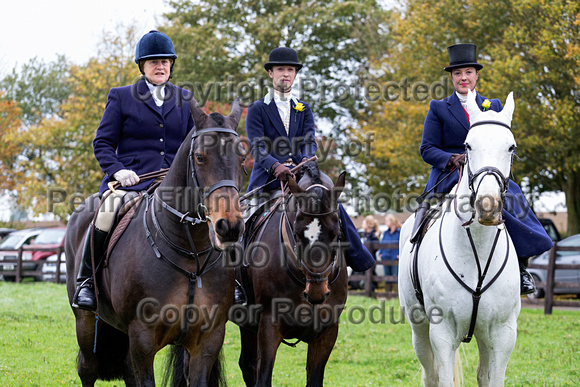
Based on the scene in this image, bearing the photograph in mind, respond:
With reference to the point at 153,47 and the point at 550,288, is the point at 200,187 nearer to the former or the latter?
the point at 153,47

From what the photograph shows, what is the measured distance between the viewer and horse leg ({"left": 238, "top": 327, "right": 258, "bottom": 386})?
697 centimetres

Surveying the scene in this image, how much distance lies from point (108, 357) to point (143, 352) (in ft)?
5.62

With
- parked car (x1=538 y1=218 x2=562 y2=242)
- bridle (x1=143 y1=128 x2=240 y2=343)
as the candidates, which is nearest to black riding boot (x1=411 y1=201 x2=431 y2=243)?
bridle (x1=143 y1=128 x2=240 y2=343)

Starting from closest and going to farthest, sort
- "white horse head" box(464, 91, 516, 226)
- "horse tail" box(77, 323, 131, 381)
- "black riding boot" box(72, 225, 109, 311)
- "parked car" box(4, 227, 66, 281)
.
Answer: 1. "white horse head" box(464, 91, 516, 226)
2. "black riding boot" box(72, 225, 109, 311)
3. "horse tail" box(77, 323, 131, 381)
4. "parked car" box(4, 227, 66, 281)

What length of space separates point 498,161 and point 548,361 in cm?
638

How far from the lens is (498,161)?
15.8ft

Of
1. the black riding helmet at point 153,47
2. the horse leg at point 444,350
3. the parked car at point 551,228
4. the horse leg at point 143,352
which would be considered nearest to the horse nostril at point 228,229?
the horse leg at point 143,352

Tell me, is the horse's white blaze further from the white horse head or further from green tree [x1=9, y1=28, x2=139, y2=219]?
green tree [x1=9, y1=28, x2=139, y2=219]

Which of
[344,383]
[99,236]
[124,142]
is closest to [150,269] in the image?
[99,236]

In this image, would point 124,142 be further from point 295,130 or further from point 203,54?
point 203,54

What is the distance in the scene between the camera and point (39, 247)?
80.4 feet

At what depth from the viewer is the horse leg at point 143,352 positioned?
4977 mm

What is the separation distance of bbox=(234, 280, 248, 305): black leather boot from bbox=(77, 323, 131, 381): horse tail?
1389mm

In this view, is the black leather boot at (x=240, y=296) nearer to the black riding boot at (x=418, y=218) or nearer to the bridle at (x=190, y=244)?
the bridle at (x=190, y=244)
